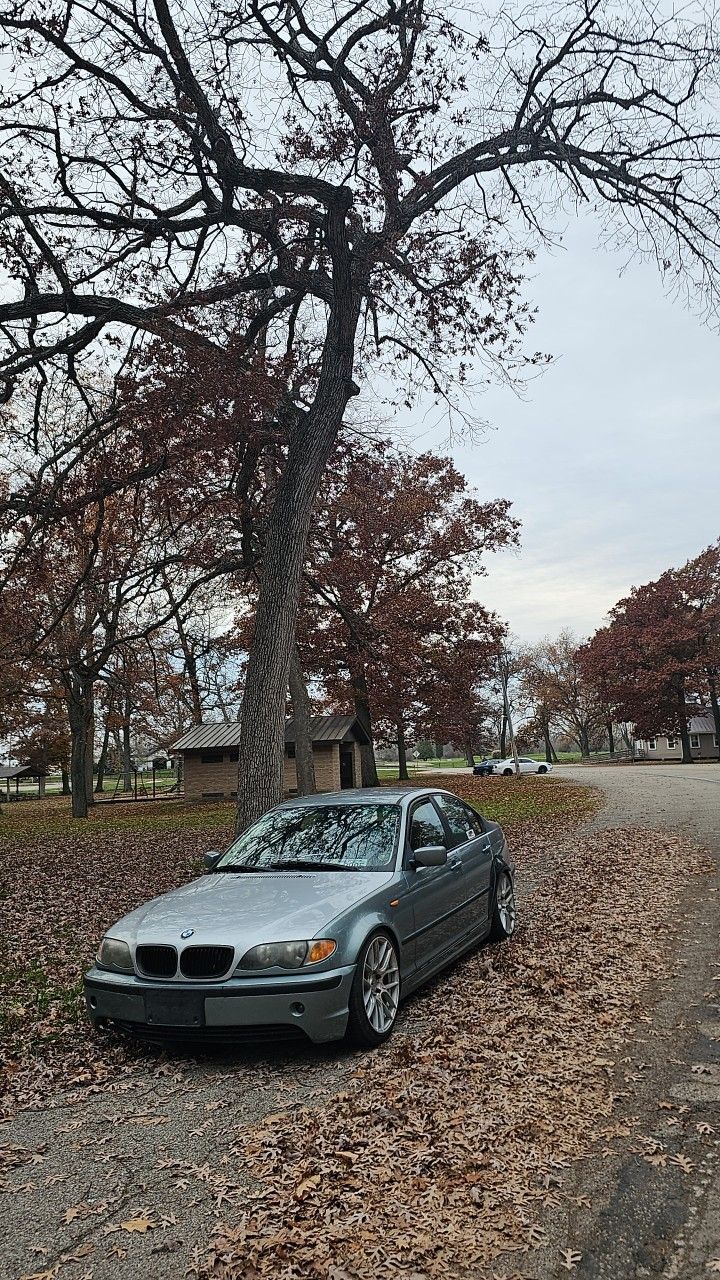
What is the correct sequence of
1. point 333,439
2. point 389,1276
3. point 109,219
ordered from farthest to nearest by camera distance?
point 333,439
point 109,219
point 389,1276

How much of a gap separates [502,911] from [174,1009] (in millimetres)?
3744

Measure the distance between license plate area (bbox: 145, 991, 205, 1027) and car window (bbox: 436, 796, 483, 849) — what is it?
9.00 feet

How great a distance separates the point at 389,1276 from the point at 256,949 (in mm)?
2078

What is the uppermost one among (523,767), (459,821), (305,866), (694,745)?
(459,821)

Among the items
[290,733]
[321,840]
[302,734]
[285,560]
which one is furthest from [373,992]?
[290,733]

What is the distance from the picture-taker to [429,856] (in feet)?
19.3

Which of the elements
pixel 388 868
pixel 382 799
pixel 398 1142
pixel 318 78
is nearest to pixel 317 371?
pixel 318 78

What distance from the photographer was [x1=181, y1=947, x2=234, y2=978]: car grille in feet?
15.9

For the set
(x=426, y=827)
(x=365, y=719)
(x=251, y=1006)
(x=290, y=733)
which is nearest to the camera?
(x=251, y=1006)

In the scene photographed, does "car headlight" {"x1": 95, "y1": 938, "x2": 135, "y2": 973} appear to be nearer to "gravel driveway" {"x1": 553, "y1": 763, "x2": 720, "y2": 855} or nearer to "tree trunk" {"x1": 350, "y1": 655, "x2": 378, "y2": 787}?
"gravel driveway" {"x1": 553, "y1": 763, "x2": 720, "y2": 855}

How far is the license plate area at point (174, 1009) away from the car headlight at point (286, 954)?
1.04 feet

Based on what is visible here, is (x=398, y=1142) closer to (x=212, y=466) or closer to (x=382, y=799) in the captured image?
(x=382, y=799)

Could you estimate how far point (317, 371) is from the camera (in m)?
13.5

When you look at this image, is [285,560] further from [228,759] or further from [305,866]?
[228,759]
